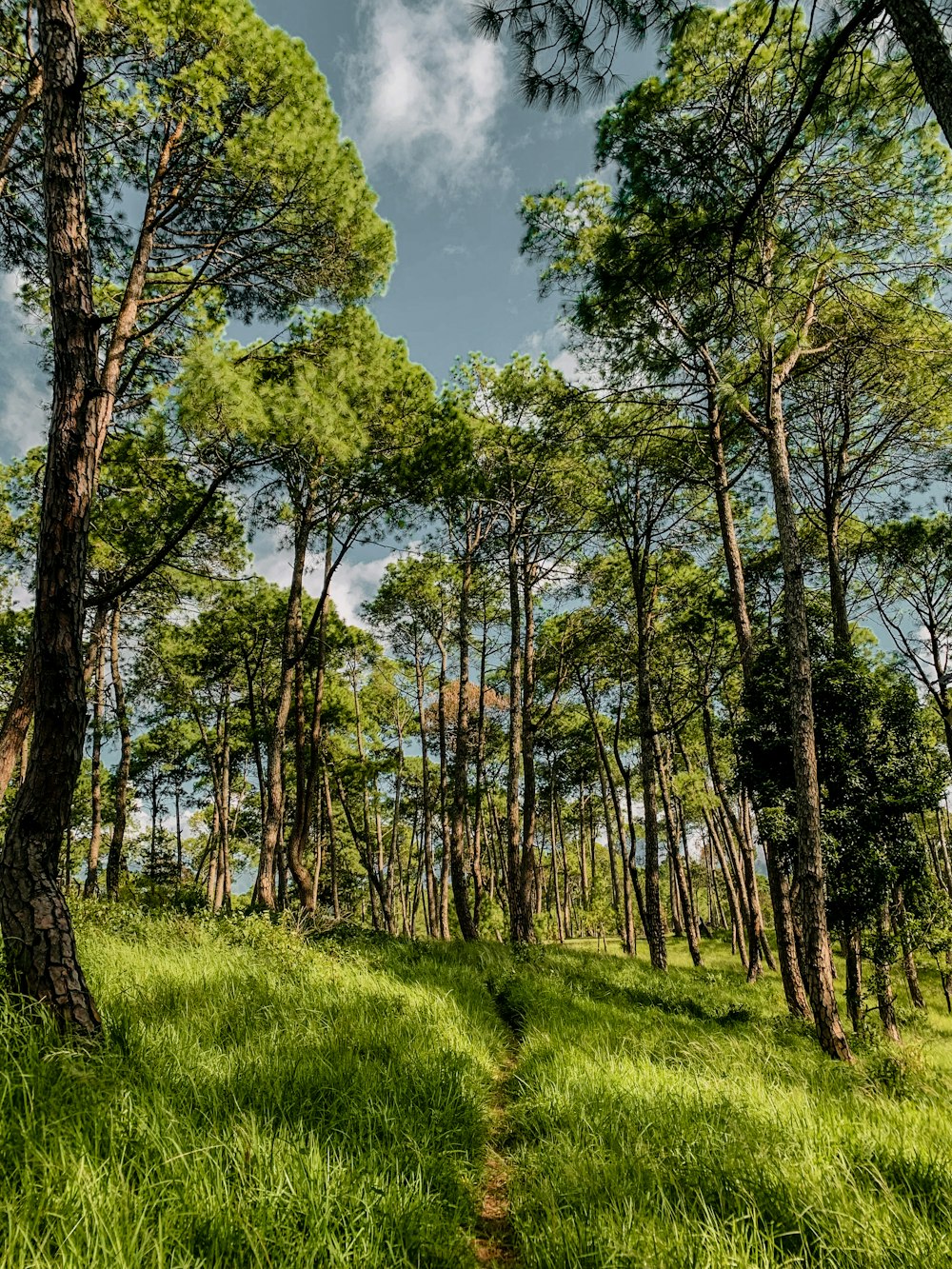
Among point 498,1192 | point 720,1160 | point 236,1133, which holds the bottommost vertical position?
point 498,1192

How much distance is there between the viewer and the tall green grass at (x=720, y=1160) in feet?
6.35

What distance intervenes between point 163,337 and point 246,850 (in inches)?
1114

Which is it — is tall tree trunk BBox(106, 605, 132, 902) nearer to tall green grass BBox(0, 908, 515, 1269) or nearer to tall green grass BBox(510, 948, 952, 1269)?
tall green grass BBox(0, 908, 515, 1269)

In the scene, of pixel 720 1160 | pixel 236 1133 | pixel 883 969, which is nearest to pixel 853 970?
pixel 883 969

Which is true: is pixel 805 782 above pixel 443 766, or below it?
below

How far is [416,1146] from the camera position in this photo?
259 cm

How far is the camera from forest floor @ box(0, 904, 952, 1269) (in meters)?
1.81

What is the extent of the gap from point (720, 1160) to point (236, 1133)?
2.01 m

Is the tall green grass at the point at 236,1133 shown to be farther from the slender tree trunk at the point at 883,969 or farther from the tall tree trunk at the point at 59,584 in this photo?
the slender tree trunk at the point at 883,969

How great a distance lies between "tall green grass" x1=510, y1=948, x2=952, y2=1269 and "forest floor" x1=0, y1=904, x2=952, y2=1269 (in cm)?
1

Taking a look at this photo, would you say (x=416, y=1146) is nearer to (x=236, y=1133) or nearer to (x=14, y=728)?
(x=236, y=1133)

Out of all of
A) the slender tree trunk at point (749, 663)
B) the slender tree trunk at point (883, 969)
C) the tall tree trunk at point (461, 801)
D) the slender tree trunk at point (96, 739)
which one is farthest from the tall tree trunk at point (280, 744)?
the slender tree trunk at point (883, 969)

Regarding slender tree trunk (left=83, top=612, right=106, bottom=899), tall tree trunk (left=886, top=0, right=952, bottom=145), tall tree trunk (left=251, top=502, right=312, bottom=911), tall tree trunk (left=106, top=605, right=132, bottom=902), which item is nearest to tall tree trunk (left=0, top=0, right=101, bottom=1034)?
tall tree trunk (left=886, top=0, right=952, bottom=145)

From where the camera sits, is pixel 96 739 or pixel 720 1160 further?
pixel 96 739
